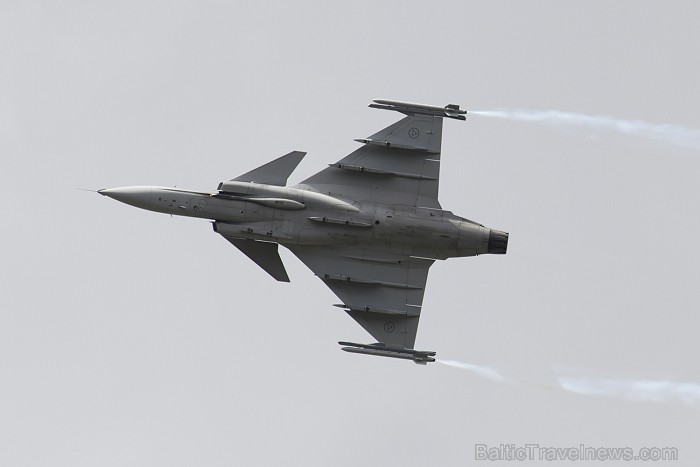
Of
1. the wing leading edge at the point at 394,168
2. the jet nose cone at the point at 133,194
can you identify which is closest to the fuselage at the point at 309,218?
the jet nose cone at the point at 133,194

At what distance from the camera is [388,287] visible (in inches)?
1531

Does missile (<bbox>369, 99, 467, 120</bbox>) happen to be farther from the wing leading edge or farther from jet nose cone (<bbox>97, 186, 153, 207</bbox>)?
jet nose cone (<bbox>97, 186, 153, 207</bbox>)

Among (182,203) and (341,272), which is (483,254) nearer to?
(341,272)

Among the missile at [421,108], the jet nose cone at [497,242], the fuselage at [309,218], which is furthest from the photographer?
the missile at [421,108]

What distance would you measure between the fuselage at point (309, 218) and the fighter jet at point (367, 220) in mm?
30

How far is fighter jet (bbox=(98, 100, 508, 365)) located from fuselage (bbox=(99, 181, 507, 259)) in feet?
0.10

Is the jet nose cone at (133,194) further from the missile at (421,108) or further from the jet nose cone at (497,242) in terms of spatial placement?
the jet nose cone at (497,242)

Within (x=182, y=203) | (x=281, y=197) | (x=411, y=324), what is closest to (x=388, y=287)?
(x=411, y=324)

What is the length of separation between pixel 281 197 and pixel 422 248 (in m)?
4.51

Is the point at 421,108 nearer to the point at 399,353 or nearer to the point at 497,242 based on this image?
the point at 497,242

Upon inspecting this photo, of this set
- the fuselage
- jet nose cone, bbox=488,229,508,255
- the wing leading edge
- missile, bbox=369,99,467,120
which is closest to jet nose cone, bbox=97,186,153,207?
the fuselage

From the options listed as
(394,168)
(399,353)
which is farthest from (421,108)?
(399,353)

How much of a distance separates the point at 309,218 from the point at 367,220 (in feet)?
5.71

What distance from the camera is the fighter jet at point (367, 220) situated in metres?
37.4
